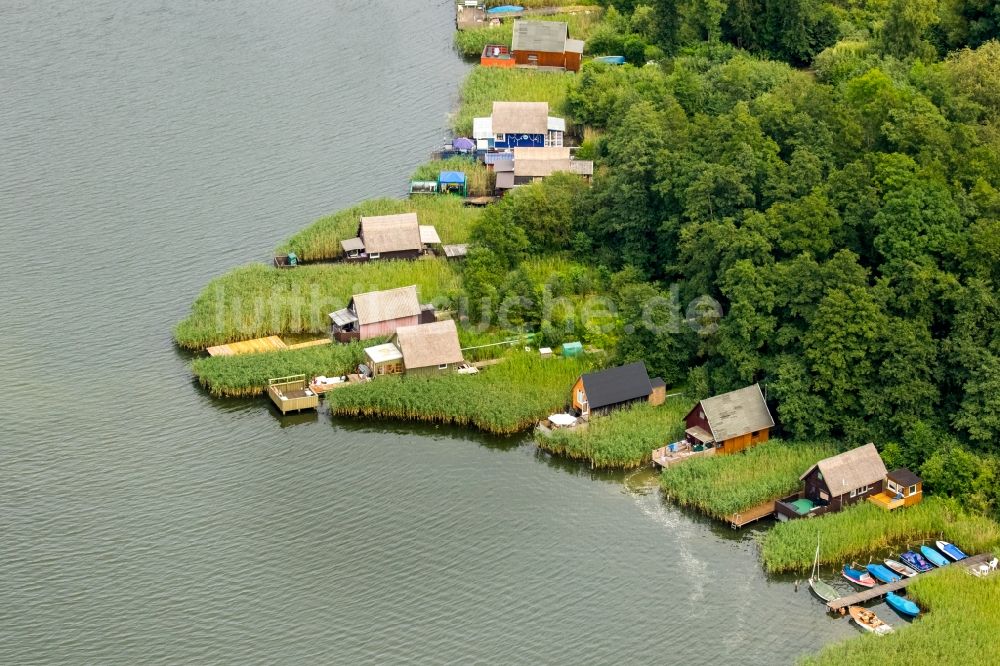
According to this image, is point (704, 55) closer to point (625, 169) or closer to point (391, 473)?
point (625, 169)

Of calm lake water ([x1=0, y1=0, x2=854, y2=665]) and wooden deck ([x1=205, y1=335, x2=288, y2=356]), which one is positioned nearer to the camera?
calm lake water ([x1=0, y1=0, x2=854, y2=665])

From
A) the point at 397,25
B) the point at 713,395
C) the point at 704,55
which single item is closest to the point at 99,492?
the point at 713,395

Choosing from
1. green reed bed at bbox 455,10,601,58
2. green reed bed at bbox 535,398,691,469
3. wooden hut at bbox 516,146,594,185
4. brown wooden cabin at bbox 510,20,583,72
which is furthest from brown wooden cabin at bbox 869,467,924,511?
green reed bed at bbox 455,10,601,58

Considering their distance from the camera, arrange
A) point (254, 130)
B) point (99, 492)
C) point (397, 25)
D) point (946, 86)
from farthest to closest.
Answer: point (397, 25)
point (254, 130)
point (946, 86)
point (99, 492)

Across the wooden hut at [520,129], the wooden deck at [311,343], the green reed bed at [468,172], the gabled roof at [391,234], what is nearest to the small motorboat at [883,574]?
the wooden deck at [311,343]

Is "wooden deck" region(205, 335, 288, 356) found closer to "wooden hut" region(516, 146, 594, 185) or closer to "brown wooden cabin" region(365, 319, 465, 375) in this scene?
"brown wooden cabin" region(365, 319, 465, 375)

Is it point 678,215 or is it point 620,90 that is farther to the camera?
point 620,90

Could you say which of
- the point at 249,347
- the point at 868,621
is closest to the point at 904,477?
the point at 868,621
